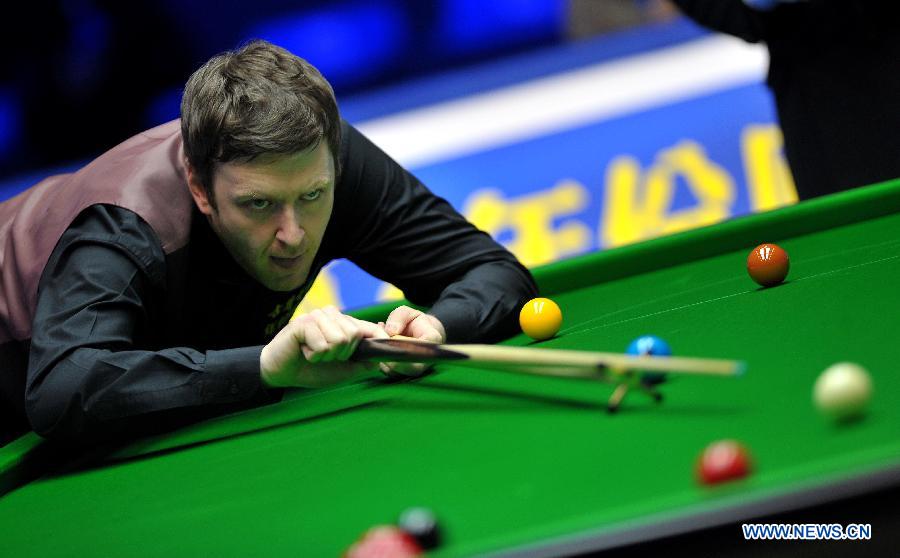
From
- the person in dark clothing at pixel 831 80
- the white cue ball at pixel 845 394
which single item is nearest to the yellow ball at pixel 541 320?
the white cue ball at pixel 845 394

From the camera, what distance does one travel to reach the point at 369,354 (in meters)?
1.90

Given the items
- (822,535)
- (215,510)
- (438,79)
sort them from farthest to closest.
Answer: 1. (438,79)
2. (215,510)
3. (822,535)

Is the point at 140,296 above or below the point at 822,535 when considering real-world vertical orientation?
below

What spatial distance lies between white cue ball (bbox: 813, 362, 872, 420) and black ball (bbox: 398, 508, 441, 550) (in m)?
0.44

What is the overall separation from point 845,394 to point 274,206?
1.17m

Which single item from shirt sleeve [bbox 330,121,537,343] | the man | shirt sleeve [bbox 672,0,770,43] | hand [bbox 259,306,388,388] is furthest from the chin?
shirt sleeve [bbox 672,0,770,43]

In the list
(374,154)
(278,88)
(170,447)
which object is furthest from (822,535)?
(374,154)

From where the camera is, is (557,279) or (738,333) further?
(557,279)

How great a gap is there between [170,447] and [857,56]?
2289 mm

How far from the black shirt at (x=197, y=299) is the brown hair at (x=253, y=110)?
0.21m

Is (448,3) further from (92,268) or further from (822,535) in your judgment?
(822,535)

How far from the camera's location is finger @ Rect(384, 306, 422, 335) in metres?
2.09

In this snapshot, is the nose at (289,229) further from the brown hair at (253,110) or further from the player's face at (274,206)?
the brown hair at (253,110)

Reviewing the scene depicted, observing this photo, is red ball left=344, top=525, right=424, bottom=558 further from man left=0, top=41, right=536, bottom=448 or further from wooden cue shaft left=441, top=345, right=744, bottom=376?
man left=0, top=41, right=536, bottom=448
